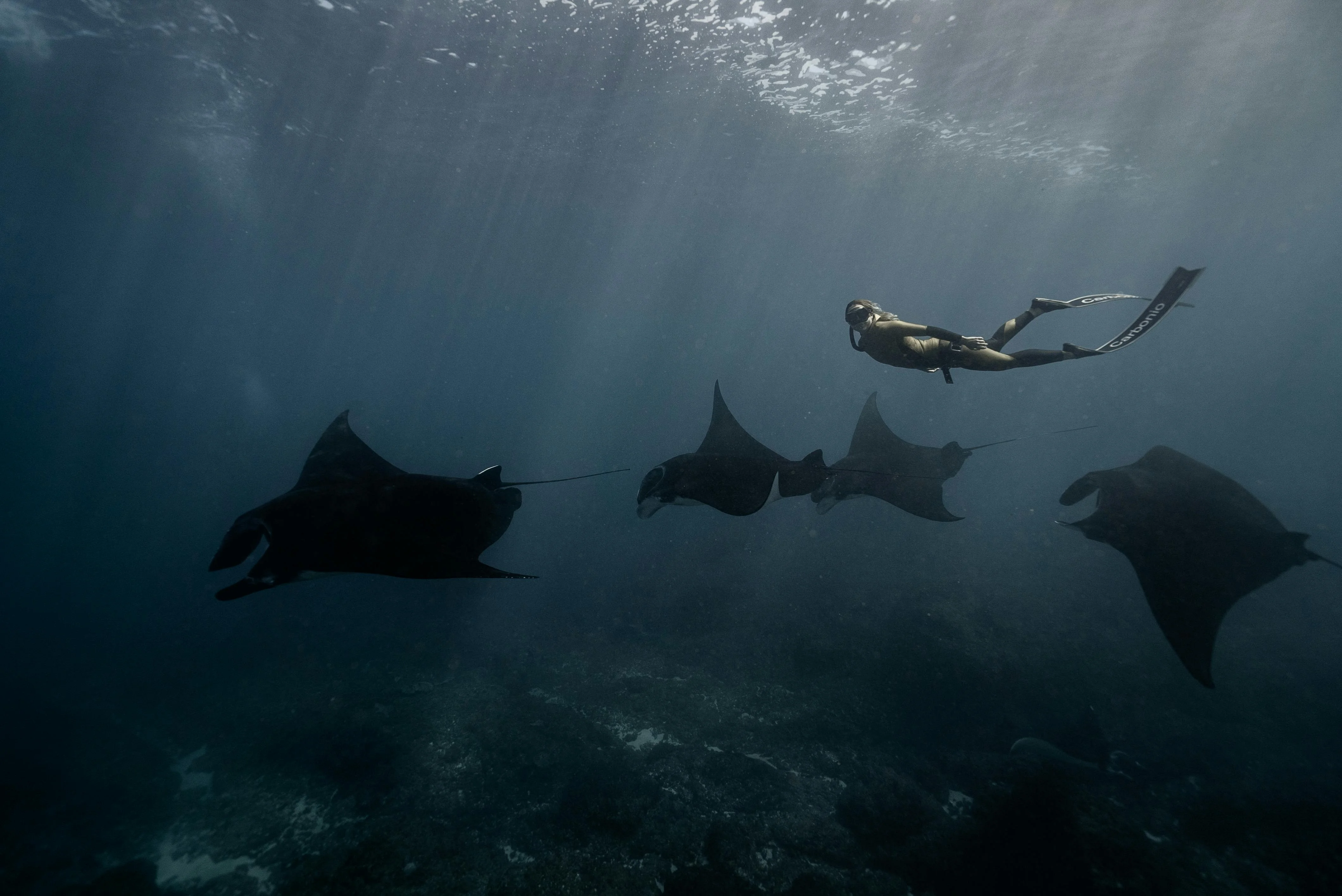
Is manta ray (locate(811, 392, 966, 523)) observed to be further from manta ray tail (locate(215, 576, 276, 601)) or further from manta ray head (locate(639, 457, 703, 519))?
manta ray tail (locate(215, 576, 276, 601))

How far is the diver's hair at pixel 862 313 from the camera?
543 cm

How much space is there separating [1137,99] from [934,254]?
35193 mm

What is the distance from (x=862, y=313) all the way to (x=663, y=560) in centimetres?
1223

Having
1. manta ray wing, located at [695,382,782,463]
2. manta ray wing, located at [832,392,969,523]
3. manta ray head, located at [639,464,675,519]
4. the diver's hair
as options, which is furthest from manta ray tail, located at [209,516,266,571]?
manta ray wing, located at [832,392,969,523]

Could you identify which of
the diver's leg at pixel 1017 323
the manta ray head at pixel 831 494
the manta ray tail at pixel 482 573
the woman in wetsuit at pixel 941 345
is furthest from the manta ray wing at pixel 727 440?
the manta ray tail at pixel 482 573

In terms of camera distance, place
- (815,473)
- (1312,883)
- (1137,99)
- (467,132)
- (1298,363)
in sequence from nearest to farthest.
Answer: (1312,883)
(815,473)
(1137,99)
(467,132)
(1298,363)

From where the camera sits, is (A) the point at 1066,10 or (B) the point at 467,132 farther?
(B) the point at 467,132

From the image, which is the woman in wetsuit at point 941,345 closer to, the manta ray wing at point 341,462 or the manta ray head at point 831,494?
the manta ray head at point 831,494

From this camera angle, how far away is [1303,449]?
3036 cm

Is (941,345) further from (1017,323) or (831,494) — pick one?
(831,494)

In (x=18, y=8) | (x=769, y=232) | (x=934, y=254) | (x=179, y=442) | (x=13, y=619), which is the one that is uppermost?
(x=934, y=254)

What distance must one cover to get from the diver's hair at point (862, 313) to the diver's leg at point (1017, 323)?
1072mm

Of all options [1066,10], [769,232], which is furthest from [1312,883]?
[769,232]

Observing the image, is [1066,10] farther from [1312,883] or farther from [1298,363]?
[1298,363]
